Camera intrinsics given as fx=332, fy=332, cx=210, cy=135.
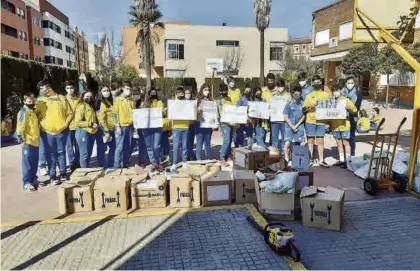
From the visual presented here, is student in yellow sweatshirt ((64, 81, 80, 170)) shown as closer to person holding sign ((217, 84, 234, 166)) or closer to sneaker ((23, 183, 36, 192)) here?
sneaker ((23, 183, 36, 192))

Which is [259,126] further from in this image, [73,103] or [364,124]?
[73,103]

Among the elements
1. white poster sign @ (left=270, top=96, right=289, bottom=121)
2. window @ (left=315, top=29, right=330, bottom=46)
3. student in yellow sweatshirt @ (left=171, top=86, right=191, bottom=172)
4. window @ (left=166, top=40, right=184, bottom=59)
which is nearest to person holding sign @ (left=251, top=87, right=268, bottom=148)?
white poster sign @ (left=270, top=96, right=289, bottom=121)

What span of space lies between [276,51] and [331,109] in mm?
38843

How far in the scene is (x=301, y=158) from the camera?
6.50m

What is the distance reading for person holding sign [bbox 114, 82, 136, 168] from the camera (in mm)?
6914

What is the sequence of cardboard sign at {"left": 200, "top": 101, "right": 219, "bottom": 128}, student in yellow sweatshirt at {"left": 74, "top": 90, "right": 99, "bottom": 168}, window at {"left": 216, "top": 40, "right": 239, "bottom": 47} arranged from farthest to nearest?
1. window at {"left": 216, "top": 40, "right": 239, "bottom": 47}
2. cardboard sign at {"left": 200, "top": 101, "right": 219, "bottom": 128}
3. student in yellow sweatshirt at {"left": 74, "top": 90, "right": 99, "bottom": 168}

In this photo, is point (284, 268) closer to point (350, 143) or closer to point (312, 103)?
point (312, 103)

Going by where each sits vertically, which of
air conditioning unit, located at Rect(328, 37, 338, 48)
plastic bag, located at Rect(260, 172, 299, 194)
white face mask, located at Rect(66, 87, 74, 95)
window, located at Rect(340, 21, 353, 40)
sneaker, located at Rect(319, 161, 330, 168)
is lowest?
sneaker, located at Rect(319, 161, 330, 168)

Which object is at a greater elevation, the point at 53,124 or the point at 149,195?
the point at 53,124

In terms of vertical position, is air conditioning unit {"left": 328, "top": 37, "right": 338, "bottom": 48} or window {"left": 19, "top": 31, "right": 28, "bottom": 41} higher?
window {"left": 19, "top": 31, "right": 28, "bottom": 41}

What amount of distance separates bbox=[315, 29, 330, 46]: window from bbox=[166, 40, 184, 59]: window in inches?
633

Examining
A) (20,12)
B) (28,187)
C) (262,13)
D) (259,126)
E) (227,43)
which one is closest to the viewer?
(28,187)

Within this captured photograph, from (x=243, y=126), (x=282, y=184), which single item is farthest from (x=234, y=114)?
(x=282, y=184)

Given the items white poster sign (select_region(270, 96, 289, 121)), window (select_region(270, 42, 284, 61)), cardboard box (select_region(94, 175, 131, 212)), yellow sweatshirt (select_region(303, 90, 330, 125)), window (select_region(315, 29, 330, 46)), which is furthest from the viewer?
window (select_region(270, 42, 284, 61))
